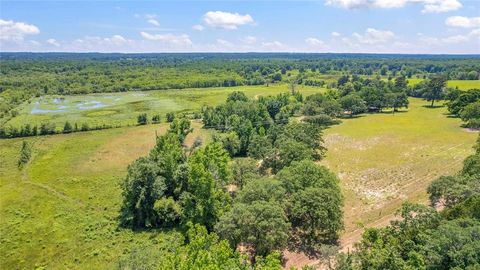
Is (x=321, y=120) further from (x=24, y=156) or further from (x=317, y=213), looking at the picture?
(x=24, y=156)

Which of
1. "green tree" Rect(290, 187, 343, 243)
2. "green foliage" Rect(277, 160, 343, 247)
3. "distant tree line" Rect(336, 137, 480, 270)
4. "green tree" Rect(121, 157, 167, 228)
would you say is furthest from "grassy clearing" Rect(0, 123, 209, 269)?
"distant tree line" Rect(336, 137, 480, 270)

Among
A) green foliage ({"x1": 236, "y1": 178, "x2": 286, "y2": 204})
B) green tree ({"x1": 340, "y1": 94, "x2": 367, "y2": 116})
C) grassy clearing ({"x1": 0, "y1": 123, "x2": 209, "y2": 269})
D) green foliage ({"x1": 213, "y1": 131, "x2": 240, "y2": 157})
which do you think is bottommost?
grassy clearing ({"x1": 0, "y1": 123, "x2": 209, "y2": 269})

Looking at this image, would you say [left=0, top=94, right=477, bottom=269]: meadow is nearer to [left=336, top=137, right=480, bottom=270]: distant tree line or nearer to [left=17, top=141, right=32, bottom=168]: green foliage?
[left=17, top=141, right=32, bottom=168]: green foliage

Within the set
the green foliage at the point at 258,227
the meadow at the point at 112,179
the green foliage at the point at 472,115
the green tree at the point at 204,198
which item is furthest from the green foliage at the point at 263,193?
the green foliage at the point at 472,115

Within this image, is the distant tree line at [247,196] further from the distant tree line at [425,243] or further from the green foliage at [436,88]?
the green foliage at [436,88]

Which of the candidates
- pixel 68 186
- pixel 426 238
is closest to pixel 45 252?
pixel 68 186

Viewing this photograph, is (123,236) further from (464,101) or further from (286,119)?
(464,101)

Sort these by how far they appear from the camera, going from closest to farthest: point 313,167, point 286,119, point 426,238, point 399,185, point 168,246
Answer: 1. point 426,238
2. point 168,246
3. point 313,167
4. point 399,185
5. point 286,119
